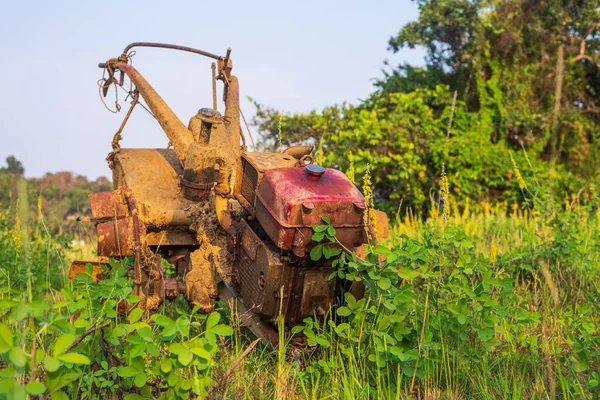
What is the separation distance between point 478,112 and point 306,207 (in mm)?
10828

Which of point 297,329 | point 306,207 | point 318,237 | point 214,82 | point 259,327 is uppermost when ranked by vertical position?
point 214,82

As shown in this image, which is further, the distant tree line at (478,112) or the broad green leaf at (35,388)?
the distant tree line at (478,112)

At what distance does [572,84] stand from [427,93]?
3270 mm

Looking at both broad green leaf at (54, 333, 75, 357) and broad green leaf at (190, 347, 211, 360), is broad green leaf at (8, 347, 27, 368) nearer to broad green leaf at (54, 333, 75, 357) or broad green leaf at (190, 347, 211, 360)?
broad green leaf at (54, 333, 75, 357)

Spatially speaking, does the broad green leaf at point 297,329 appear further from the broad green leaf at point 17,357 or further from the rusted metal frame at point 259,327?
the broad green leaf at point 17,357

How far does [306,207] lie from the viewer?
4.01 metres

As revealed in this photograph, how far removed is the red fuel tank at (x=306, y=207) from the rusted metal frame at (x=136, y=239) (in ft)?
3.52

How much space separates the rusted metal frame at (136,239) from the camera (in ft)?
15.9

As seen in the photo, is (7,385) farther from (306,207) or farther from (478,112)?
(478,112)

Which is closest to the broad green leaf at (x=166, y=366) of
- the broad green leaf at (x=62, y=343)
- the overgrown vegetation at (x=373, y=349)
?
the overgrown vegetation at (x=373, y=349)

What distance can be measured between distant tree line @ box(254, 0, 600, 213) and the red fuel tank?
791cm

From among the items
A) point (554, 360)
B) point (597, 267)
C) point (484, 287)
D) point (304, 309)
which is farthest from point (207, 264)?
Result: point (597, 267)

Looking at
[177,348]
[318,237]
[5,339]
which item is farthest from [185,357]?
[318,237]

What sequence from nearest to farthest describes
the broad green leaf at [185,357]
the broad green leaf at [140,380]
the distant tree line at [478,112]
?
the broad green leaf at [185,357] < the broad green leaf at [140,380] < the distant tree line at [478,112]
